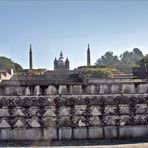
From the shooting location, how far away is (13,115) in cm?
927

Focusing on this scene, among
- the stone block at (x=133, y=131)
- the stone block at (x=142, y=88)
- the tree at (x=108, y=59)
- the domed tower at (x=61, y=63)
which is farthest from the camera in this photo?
the tree at (x=108, y=59)

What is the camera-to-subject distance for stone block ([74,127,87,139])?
29.2ft

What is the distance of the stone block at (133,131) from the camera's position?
29.3 feet

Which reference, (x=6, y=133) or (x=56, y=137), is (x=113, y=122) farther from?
(x=6, y=133)

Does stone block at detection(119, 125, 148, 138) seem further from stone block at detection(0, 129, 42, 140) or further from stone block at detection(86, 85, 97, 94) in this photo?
stone block at detection(0, 129, 42, 140)

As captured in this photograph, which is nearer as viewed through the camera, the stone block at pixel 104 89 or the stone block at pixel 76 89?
the stone block at pixel 76 89

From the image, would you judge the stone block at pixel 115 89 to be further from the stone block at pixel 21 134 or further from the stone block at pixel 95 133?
the stone block at pixel 21 134

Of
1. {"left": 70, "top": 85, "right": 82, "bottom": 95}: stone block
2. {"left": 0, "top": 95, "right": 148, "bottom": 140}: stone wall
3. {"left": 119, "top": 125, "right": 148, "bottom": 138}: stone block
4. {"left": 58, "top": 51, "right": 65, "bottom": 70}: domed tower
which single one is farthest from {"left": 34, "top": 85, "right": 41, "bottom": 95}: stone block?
{"left": 58, "top": 51, "right": 65, "bottom": 70}: domed tower

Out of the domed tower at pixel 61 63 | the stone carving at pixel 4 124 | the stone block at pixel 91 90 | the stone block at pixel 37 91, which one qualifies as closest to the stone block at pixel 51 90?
the stone block at pixel 37 91

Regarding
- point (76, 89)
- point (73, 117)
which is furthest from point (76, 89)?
point (73, 117)

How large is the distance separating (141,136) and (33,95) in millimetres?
3511

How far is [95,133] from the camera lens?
8.91 meters

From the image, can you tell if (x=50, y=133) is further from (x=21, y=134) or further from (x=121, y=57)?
(x=121, y=57)

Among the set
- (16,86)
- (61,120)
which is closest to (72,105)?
(61,120)
